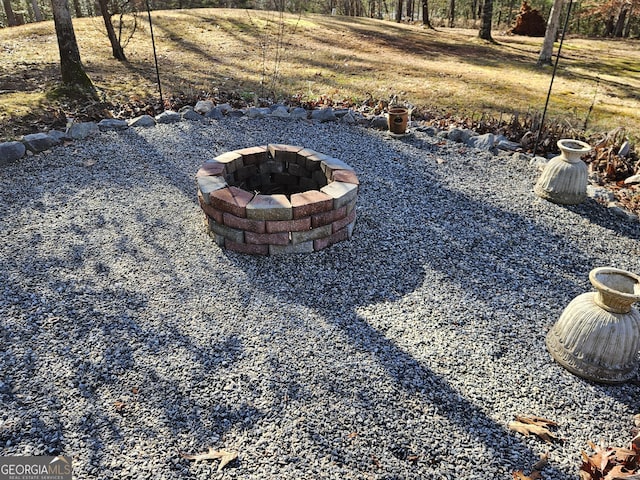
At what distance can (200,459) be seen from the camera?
204 centimetres

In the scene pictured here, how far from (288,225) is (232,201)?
0.49 meters

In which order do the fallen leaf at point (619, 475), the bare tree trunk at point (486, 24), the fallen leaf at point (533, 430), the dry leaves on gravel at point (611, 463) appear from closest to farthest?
the fallen leaf at point (619, 475) < the dry leaves on gravel at point (611, 463) < the fallen leaf at point (533, 430) < the bare tree trunk at point (486, 24)

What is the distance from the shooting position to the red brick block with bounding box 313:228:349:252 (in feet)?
12.0

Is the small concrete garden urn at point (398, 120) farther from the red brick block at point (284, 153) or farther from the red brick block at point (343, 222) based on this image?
the red brick block at point (343, 222)

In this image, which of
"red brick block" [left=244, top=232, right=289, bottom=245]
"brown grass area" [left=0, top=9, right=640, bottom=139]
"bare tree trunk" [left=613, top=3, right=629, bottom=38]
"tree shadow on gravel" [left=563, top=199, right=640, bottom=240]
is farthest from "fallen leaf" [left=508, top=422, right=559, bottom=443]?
"bare tree trunk" [left=613, top=3, right=629, bottom=38]

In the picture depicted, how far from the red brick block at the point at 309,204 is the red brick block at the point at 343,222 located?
20cm

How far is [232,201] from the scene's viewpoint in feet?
11.3

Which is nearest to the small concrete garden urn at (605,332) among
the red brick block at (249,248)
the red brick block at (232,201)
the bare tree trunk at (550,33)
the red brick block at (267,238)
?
the red brick block at (267,238)

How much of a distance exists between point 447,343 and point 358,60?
9914 millimetres

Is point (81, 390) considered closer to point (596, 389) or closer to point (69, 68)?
point (596, 389)

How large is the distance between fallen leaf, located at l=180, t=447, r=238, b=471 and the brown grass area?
5424mm

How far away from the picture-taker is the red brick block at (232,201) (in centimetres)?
343

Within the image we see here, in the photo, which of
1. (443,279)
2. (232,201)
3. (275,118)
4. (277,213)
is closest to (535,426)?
(443,279)

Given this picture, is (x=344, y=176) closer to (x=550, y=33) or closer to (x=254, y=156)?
(x=254, y=156)
